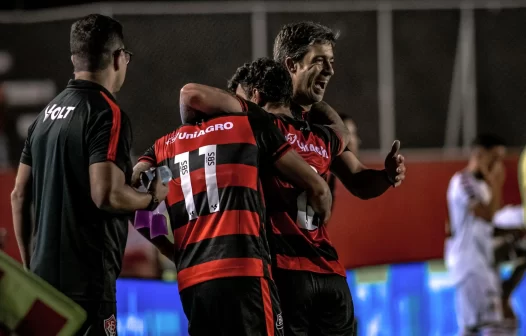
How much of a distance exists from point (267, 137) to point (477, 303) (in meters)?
5.78

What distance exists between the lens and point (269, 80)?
15.1 ft

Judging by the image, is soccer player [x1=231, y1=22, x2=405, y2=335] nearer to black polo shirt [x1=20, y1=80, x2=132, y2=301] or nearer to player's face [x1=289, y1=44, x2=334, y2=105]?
player's face [x1=289, y1=44, x2=334, y2=105]

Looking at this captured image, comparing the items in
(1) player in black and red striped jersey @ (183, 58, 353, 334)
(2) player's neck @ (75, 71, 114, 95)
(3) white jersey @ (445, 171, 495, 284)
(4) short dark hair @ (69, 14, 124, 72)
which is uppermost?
(4) short dark hair @ (69, 14, 124, 72)

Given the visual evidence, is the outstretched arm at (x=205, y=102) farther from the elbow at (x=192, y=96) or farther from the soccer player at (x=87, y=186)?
the soccer player at (x=87, y=186)

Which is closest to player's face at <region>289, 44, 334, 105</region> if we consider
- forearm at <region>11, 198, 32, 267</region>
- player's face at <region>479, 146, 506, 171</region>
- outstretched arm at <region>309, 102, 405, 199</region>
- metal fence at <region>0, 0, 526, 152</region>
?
outstretched arm at <region>309, 102, 405, 199</region>

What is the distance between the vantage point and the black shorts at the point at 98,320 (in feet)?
13.6

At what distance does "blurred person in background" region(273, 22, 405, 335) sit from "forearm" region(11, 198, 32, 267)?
1.16m

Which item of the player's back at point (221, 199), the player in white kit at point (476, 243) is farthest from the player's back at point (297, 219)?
the player in white kit at point (476, 243)

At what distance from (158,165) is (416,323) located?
5.16 meters

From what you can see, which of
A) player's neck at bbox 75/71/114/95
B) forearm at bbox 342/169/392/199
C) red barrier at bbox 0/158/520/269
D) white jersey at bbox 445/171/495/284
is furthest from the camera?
red barrier at bbox 0/158/520/269

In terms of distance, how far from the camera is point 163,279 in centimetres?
862

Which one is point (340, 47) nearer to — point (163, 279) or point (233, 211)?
point (163, 279)

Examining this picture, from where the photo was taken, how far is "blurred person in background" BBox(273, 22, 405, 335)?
462 centimetres

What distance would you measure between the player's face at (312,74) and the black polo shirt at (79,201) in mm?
1081
